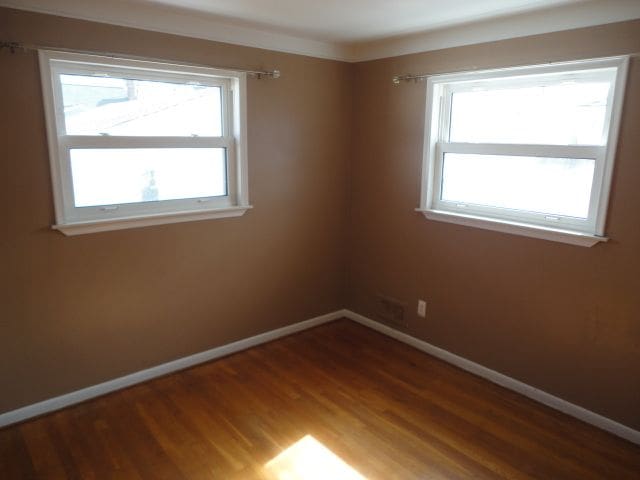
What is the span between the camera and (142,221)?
9.14 ft

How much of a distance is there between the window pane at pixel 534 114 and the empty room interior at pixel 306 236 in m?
0.01

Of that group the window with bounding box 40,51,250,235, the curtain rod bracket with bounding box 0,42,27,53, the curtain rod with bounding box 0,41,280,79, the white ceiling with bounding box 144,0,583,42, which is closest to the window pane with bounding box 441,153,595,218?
the white ceiling with bounding box 144,0,583,42

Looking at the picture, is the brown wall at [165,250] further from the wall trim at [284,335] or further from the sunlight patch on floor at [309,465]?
the sunlight patch on floor at [309,465]

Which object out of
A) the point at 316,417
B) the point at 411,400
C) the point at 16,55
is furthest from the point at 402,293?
the point at 16,55

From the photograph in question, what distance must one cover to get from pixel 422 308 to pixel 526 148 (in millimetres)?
1360

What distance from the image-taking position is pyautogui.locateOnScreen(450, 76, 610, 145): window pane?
2.47 metres

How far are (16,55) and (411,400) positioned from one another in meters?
2.87

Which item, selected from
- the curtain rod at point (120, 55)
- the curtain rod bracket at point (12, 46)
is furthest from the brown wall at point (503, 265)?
the curtain rod bracket at point (12, 46)

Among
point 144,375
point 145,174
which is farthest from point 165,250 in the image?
point 144,375

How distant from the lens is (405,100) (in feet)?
10.8

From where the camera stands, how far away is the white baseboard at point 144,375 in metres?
2.56

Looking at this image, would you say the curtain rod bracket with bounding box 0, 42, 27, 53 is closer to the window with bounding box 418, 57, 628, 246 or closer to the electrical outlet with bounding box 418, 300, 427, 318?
the window with bounding box 418, 57, 628, 246

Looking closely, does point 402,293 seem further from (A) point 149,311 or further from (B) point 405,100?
(A) point 149,311

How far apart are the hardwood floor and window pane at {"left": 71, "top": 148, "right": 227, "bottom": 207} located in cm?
122
